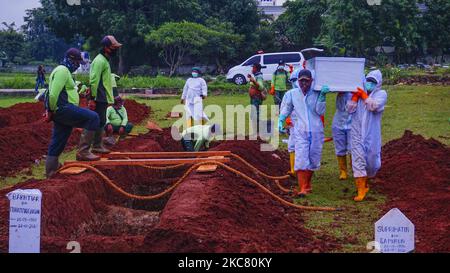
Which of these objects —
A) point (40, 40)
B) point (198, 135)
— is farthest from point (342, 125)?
point (40, 40)

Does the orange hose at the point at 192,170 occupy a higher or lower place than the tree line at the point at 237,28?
lower

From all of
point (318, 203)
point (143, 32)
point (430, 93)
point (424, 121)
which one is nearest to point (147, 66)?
point (143, 32)

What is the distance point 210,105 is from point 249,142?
412 inches

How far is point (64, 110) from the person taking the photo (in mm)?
8727

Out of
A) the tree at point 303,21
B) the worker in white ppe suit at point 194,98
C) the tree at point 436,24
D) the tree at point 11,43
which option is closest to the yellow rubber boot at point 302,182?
the worker in white ppe suit at point 194,98

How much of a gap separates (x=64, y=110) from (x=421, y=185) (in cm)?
522

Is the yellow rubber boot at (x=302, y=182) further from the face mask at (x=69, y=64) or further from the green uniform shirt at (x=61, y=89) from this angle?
the face mask at (x=69, y=64)

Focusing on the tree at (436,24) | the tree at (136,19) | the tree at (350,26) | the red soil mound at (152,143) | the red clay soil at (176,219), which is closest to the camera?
the red clay soil at (176,219)

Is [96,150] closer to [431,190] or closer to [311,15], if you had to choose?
[431,190]

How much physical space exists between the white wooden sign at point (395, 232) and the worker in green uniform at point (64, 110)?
510 cm

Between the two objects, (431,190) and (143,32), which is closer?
(431,190)

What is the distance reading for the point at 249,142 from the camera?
12680 mm

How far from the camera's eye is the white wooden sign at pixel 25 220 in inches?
202

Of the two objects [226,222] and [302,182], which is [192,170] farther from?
[226,222]
